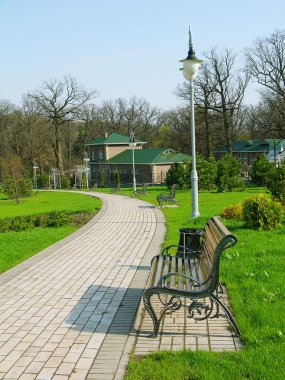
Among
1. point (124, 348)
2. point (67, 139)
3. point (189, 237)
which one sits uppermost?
point (67, 139)

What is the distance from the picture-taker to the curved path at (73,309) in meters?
4.60

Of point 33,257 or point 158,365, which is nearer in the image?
point 158,365

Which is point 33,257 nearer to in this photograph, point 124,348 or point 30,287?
point 30,287

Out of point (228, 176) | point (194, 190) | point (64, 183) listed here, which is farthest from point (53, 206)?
point (64, 183)

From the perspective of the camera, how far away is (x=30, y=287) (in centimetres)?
766

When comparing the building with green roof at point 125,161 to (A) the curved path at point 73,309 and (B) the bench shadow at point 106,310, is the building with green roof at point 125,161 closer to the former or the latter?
(A) the curved path at point 73,309

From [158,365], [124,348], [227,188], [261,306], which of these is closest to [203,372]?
[158,365]

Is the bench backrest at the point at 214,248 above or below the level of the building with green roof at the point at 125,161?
below

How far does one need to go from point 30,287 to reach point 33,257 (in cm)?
257

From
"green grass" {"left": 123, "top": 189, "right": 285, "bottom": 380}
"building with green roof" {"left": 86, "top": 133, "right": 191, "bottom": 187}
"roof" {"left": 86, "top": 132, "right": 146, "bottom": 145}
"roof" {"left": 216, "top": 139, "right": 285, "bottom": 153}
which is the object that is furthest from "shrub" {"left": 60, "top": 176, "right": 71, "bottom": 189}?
"green grass" {"left": 123, "top": 189, "right": 285, "bottom": 380}

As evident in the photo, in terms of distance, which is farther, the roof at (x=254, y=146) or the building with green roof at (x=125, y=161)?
the roof at (x=254, y=146)

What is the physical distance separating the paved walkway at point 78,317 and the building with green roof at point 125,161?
36443mm

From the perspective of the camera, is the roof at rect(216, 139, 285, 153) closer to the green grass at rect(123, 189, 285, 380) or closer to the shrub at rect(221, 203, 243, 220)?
the shrub at rect(221, 203, 243, 220)

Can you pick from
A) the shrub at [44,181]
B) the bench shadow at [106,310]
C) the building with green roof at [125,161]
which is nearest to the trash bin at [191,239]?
the bench shadow at [106,310]
